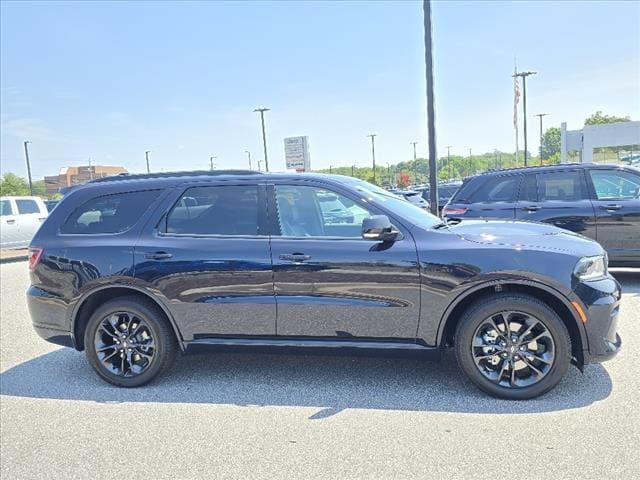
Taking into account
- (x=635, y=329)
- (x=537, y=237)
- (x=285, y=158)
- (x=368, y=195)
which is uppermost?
(x=285, y=158)

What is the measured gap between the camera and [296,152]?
36.7 meters

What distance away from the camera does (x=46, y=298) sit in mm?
4184

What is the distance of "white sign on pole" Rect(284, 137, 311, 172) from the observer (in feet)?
119

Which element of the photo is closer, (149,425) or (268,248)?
(149,425)

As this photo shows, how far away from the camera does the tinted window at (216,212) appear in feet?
13.0

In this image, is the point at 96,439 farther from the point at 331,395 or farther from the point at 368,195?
the point at 368,195

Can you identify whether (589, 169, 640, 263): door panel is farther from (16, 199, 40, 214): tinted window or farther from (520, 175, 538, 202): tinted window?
(16, 199, 40, 214): tinted window

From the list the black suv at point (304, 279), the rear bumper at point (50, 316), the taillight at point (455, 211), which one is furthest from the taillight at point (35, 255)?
the taillight at point (455, 211)

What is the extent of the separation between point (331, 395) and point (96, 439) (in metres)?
1.66

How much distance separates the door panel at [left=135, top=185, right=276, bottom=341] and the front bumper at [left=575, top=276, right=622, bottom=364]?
7.47 ft

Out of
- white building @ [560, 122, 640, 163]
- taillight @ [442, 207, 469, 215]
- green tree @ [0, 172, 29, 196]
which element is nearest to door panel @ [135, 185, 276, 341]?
taillight @ [442, 207, 469, 215]

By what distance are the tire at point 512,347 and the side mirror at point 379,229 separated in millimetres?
796

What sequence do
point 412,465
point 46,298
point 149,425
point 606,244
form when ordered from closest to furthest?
point 412,465, point 149,425, point 46,298, point 606,244

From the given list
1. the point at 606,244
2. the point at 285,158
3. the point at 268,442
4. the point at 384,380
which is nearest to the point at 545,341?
the point at 384,380
